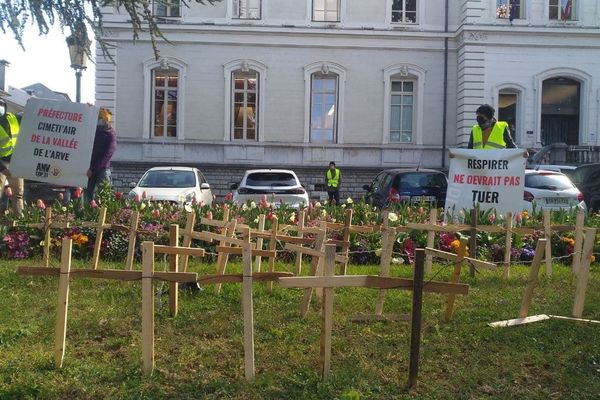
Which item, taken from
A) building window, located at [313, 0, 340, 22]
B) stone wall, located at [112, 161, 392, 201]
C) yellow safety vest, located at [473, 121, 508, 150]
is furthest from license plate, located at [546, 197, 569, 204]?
building window, located at [313, 0, 340, 22]

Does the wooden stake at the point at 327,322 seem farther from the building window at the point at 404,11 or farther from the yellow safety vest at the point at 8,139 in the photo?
the building window at the point at 404,11

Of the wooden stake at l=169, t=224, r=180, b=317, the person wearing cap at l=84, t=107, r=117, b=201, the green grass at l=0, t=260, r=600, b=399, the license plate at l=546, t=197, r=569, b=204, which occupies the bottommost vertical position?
the green grass at l=0, t=260, r=600, b=399

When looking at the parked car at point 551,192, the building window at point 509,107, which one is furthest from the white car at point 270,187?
the building window at point 509,107

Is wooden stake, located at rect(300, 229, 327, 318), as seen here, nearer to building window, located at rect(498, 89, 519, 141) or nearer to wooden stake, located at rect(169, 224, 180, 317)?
wooden stake, located at rect(169, 224, 180, 317)

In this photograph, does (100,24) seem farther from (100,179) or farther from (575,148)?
(575,148)

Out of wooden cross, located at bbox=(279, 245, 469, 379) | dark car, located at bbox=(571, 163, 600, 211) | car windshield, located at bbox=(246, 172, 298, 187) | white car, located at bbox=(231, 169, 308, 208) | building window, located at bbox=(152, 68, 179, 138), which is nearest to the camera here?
wooden cross, located at bbox=(279, 245, 469, 379)

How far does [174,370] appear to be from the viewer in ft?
15.0

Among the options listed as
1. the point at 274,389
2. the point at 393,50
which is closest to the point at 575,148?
the point at 393,50

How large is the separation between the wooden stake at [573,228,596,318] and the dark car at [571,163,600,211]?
10.1 meters

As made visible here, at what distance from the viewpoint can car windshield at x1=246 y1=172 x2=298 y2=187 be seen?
51.9 feet

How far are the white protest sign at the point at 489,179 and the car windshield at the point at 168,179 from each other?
8636 millimetres

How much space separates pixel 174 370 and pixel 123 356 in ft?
1.68

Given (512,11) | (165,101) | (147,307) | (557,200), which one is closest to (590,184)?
(557,200)

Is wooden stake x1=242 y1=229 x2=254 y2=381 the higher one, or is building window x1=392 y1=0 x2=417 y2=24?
building window x1=392 y1=0 x2=417 y2=24
